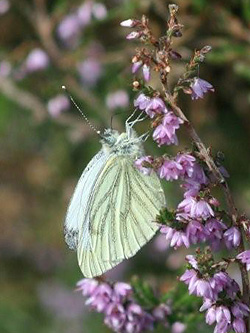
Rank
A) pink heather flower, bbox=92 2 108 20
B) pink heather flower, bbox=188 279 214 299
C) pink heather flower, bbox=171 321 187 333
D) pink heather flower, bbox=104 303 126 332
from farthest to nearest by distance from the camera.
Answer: pink heather flower, bbox=92 2 108 20 → pink heather flower, bbox=171 321 187 333 → pink heather flower, bbox=104 303 126 332 → pink heather flower, bbox=188 279 214 299

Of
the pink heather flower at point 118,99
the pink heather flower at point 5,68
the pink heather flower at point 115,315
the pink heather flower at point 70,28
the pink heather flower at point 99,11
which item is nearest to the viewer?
the pink heather flower at point 115,315

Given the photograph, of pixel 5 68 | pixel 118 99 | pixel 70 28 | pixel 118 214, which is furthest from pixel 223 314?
pixel 70 28

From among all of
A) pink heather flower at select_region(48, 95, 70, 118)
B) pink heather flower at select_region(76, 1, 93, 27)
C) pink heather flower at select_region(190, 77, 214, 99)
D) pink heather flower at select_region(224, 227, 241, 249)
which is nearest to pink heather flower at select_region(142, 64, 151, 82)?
pink heather flower at select_region(190, 77, 214, 99)

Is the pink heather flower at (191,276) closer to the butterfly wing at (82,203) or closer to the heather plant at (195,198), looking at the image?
the heather plant at (195,198)

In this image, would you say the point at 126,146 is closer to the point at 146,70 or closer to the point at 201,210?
the point at 146,70

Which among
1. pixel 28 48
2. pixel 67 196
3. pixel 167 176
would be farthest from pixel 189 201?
pixel 67 196

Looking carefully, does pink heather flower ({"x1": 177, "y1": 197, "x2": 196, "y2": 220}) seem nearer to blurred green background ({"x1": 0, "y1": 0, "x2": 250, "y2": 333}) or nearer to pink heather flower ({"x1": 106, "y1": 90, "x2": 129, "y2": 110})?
blurred green background ({"x1": 0, "y1": 0, "x2": 250, "y2": 333})

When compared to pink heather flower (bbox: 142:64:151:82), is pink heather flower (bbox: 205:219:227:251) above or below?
below

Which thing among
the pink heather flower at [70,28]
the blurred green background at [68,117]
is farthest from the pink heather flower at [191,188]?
the pink heather flower at [70,28]
